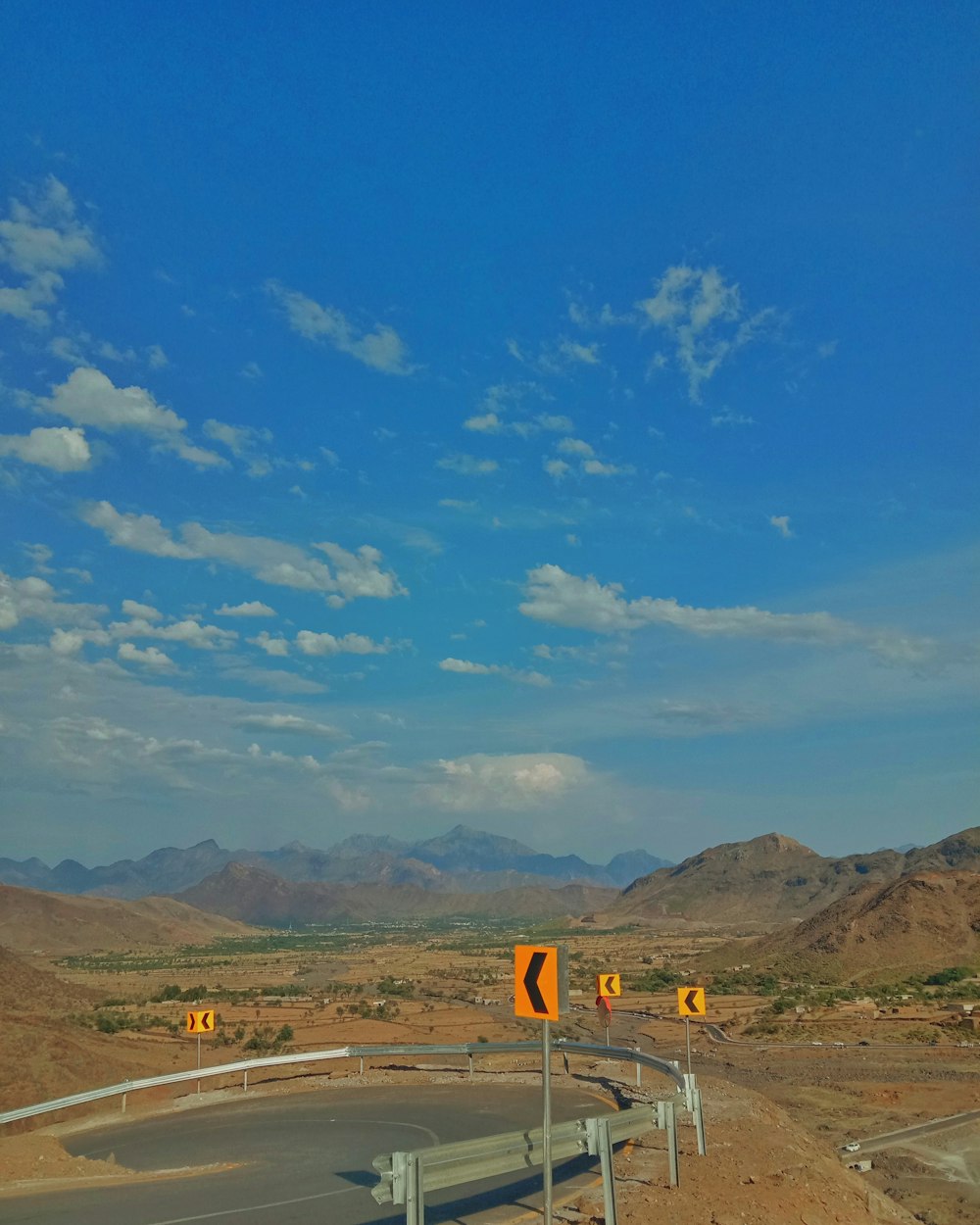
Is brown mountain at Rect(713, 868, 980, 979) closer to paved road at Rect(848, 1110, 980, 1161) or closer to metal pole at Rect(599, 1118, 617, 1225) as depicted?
paved road at Rect(848, 1110, 980, 1161)

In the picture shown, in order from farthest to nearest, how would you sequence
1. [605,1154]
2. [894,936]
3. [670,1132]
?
[894,936]
[670,1132]
[605,1154]

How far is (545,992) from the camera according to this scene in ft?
30.6

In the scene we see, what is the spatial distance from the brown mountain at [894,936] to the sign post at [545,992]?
71664 mm

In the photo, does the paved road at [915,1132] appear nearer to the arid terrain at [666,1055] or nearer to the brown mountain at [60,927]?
the arid terrain at [666,1055]

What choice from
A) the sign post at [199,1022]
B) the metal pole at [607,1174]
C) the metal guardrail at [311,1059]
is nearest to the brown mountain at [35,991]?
the sign post at [199,1022]

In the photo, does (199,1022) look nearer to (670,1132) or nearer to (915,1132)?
(670,1132)

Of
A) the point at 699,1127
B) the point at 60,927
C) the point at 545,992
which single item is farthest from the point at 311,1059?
the point at 60,927

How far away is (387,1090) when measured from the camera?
2498 cm

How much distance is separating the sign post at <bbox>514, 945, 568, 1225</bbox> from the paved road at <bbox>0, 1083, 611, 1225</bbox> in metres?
5.20

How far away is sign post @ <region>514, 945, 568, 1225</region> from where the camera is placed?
9.06 metres

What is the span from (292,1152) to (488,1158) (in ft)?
30.4

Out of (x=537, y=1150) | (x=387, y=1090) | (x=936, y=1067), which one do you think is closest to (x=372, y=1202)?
(x=537, y=1150)

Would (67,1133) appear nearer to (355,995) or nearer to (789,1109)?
(789,1109)

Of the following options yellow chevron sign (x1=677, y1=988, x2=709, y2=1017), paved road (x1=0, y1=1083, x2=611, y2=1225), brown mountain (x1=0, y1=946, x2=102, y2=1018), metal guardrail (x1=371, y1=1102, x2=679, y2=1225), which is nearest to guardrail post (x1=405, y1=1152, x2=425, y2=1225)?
metal guardrail (x1=371, y1=1102, x2=679, y2=1225)
